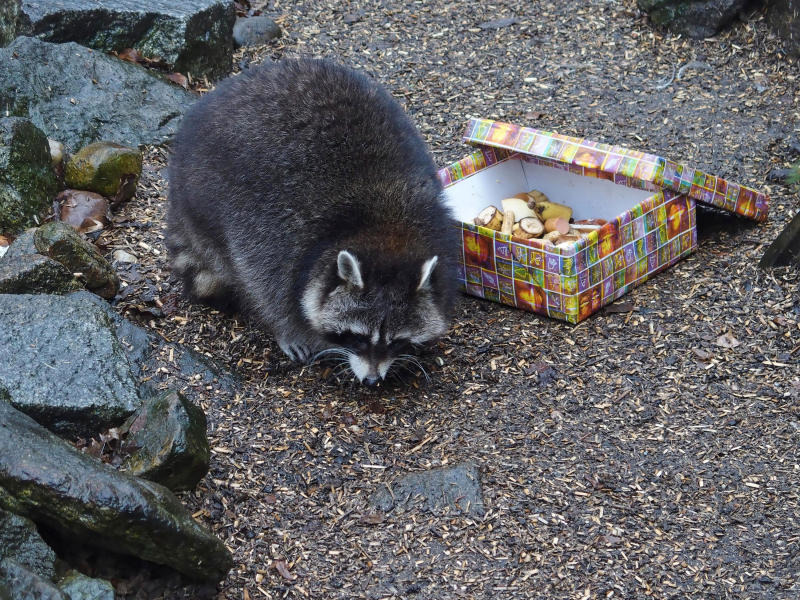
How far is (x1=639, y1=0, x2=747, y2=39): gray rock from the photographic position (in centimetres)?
705

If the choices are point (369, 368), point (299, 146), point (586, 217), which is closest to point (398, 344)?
Answer: point (369, 368)

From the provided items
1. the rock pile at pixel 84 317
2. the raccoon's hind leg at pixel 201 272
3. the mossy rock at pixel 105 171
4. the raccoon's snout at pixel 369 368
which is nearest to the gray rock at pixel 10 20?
the rock pile at pixel 84 317

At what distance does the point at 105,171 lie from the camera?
5668mm

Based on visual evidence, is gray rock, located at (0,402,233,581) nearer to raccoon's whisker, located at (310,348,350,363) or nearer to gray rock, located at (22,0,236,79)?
raccoon's whisker, located at (310,348,350,363)

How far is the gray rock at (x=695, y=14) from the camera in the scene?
278 inches

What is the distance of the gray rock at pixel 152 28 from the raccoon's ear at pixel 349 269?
334 centimetres

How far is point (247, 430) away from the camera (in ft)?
14.0

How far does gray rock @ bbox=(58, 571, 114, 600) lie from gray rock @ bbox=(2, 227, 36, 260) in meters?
2.17

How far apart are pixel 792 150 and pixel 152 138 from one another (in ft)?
13.0

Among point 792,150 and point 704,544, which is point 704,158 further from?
point 704,544

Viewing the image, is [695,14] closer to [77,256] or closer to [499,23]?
[499,23]

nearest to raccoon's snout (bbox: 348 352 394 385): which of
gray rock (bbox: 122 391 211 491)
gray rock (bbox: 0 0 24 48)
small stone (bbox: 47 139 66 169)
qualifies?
gray rock (bbox: 122 391 211 491)

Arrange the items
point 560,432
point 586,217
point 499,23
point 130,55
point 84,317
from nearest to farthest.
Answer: point 84,317 < point 560,432 < point 586,217 < point 130,55 < point 499,23

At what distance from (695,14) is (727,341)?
3372 millimetres
